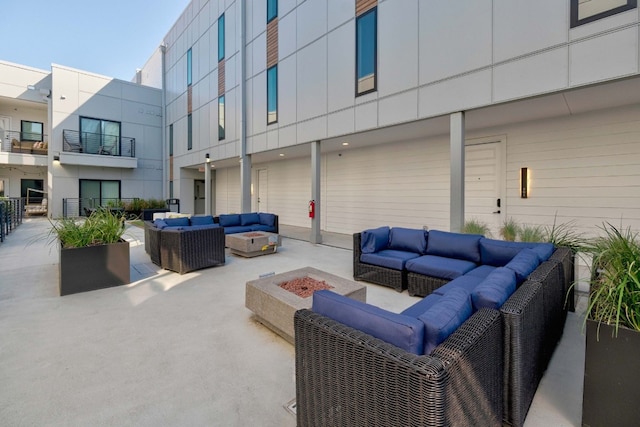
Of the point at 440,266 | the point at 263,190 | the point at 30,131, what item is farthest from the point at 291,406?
the point at 30,131

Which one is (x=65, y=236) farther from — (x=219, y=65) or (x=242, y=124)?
(x=219, y=65)

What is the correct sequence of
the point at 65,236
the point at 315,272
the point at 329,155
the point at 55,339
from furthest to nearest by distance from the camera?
the point at 329,155 → the point at 65,236 → the point at 315,272 → the point at 55,339

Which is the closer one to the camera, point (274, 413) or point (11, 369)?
point (274, 413)

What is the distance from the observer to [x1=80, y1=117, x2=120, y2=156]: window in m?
14.5

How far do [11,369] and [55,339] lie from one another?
482 mm

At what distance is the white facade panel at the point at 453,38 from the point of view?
493 centimetres

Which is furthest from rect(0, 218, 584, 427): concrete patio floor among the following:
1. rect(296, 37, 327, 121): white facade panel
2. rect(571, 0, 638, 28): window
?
rect(296, 37, 327, 121): white facade panel

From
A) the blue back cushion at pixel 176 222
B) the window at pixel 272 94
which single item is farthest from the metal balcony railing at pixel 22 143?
the blue back cushion at pixel 176 222

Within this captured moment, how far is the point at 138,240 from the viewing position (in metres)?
8.30

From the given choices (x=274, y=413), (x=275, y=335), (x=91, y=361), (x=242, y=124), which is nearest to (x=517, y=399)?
(x=274, y=413)

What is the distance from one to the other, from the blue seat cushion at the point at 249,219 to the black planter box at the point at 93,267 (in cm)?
382

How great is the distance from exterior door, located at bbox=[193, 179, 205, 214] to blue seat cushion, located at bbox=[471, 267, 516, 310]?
16.4 m

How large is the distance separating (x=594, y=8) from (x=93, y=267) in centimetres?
770

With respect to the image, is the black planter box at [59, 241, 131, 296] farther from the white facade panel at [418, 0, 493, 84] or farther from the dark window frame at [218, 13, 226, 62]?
the dark window frame at [218, 13, 226, 62]
